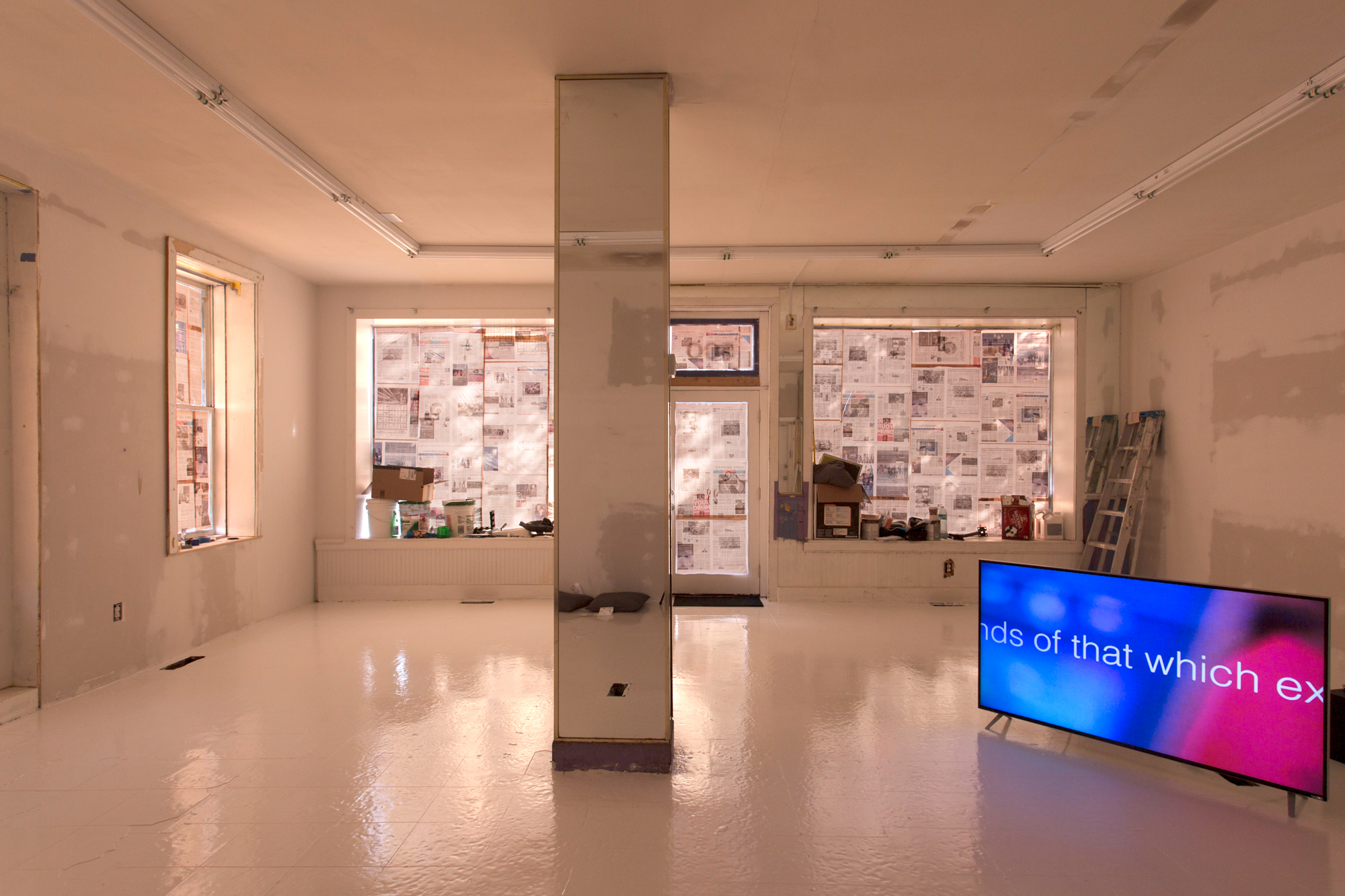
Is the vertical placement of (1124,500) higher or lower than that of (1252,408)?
lower

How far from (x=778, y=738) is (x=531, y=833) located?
1401 millimetres

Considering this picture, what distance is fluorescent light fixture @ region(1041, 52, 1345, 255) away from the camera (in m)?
2.97

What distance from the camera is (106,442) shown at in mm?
4312

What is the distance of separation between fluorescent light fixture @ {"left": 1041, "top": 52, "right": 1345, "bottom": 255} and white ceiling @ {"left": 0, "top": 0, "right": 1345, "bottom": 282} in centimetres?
6

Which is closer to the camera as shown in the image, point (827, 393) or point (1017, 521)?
point (1017, 521)

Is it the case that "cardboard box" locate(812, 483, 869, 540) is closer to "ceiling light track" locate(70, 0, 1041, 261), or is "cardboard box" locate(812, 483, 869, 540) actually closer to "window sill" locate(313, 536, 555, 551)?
"ceiling light track" locate(70, 0, 1041, 261)

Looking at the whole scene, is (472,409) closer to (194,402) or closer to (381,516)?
(381,516)

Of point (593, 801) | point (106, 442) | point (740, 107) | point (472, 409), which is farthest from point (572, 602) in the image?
point (472, 409)

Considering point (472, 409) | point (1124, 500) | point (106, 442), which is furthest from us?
point (472, 409)

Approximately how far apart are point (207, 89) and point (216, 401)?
11.2 feet

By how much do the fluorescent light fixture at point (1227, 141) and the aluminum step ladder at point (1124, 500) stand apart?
2.29 m

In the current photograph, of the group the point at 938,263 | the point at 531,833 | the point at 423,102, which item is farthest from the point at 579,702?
the point at 938,263

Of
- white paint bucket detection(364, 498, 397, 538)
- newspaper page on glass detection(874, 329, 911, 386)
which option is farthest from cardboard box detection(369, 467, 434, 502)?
newspaper page on glass detection(874, 329, 911, 386)

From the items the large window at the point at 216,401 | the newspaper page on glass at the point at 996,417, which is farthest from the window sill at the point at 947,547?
the large window at the point at 216,401
